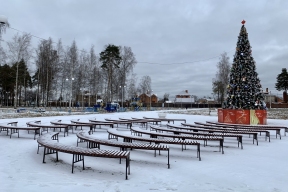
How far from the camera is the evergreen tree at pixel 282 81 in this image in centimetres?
6675

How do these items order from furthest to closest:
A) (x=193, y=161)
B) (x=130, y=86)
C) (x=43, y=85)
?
(x=130, y=86), (x=43, y=85), (x=193, y=161)

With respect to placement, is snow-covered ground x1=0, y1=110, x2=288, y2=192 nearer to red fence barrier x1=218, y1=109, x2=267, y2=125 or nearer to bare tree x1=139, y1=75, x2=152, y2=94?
red fence barrier x1=218, y1=109, x2=267, y2=125

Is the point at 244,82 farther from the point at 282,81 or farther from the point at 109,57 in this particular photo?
the point at 282,81

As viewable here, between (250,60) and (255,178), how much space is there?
1472 cm

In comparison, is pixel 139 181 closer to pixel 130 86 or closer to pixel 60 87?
pixel 60 87

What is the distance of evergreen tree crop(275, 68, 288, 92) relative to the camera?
66.8 m

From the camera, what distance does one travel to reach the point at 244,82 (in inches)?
669

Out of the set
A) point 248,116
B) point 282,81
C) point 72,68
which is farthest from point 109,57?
point 282,81

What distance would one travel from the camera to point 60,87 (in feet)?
142

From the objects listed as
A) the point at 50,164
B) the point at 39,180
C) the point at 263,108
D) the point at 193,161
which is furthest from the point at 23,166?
the point at 263,108

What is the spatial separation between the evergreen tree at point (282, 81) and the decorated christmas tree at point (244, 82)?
6022 cm

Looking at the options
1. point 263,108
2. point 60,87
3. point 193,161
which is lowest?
point 193,161

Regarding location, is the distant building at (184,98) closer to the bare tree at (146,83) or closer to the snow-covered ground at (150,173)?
the bare tree at (146,83)

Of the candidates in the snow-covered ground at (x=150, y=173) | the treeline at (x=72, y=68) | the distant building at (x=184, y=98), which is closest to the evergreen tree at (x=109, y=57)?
the treeline at (x=72, y=68)
